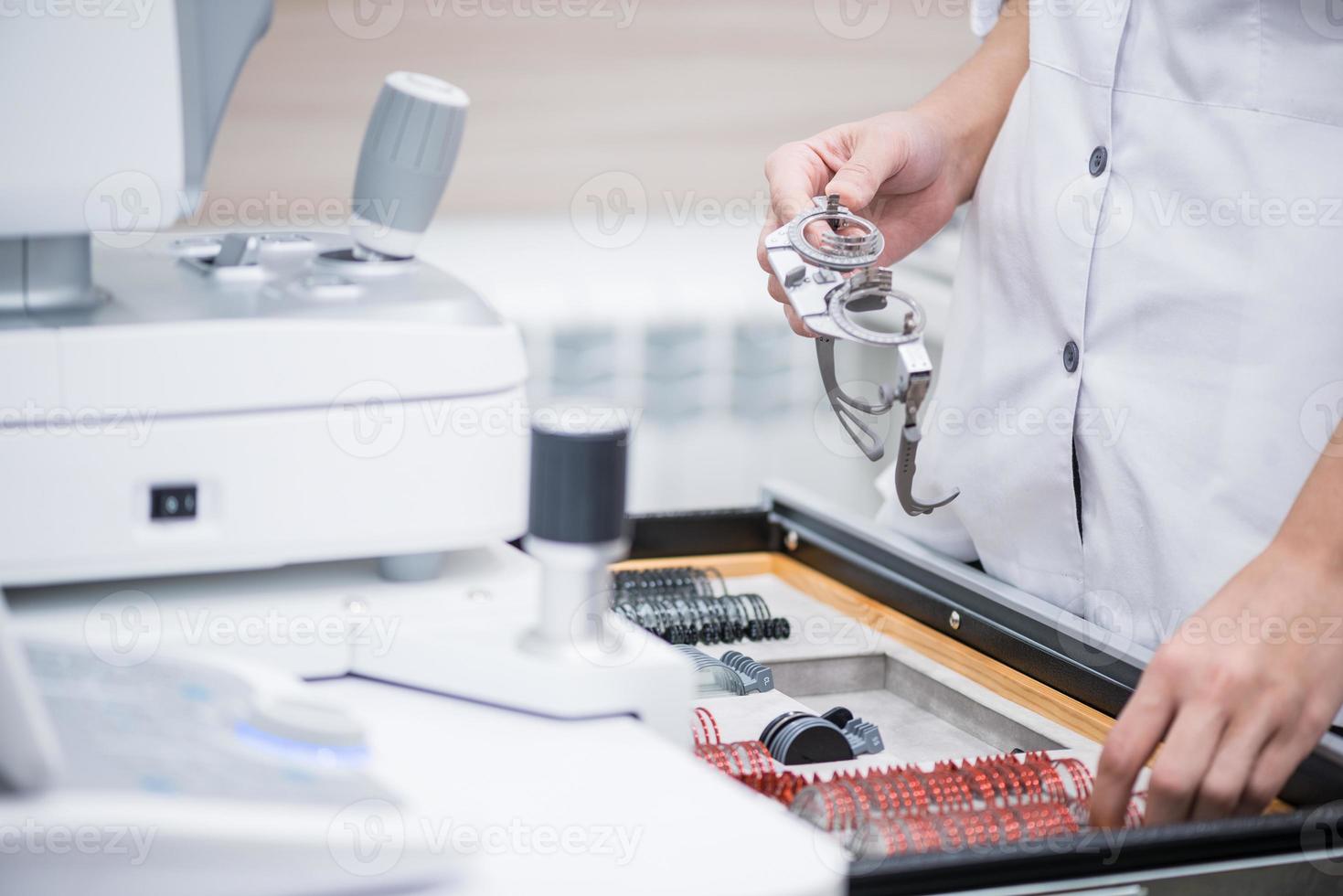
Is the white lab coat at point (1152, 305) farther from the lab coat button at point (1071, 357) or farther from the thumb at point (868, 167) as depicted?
the thumb at point (868, 167)

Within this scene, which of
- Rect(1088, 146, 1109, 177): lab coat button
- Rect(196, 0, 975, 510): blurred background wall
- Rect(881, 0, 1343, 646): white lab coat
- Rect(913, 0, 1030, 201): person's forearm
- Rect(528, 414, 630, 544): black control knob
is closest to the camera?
Rect(528, 414, 630, 544): black control knob

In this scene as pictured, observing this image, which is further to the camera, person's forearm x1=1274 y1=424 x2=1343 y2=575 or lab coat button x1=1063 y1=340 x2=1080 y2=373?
lab coat button x1=1063 y1=340 x2=1080 y2=373

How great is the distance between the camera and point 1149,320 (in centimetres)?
103

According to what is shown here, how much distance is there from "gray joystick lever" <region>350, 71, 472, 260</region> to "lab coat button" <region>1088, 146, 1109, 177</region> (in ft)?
1.72

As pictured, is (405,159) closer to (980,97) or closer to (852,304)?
(852,304)

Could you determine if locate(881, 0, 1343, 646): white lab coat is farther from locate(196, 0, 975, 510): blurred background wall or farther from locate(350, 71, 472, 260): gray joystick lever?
locate(196, 0, 975, 510): blurred background wall

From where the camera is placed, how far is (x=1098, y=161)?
3.51 feet

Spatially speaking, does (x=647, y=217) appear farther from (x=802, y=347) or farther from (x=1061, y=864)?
(x=1061, y=864)

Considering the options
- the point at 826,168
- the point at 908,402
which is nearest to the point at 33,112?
the point at 908,402

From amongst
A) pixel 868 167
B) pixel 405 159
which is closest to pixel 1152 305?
pixel 868 167

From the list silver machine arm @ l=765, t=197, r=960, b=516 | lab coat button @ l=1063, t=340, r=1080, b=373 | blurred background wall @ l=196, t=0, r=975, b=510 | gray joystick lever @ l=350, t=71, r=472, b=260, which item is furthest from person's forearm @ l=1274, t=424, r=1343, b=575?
blurred background wall @ l=196, t=0, r=975, b=510

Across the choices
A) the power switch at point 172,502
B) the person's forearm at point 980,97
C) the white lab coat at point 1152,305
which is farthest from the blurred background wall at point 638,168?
the power switch at point 172,502

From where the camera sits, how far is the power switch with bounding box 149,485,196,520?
0.71 m

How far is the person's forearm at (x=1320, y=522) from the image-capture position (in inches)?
28.9
